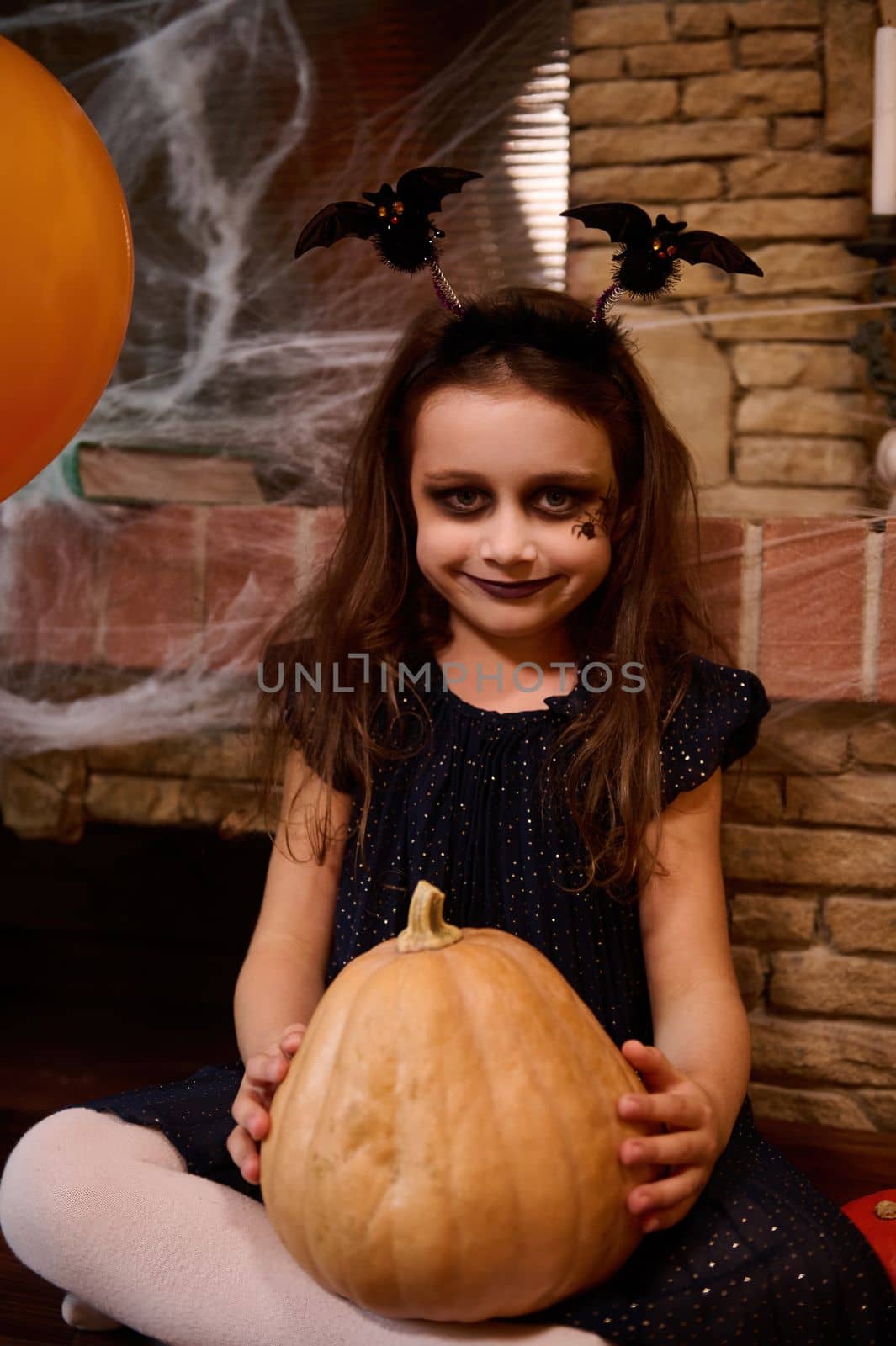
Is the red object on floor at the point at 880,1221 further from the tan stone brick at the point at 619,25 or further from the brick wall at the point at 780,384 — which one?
the tan stone brick at the point at 619,25

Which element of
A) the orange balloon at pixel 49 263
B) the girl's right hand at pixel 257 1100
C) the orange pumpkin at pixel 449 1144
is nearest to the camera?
the orange pumpkin at pixel 449 1144

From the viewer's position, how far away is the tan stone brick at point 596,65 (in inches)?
67.4

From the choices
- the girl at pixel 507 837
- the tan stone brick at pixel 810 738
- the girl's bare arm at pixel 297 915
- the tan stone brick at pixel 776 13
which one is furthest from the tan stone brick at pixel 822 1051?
A: the tan stone brick at pixel 776 13

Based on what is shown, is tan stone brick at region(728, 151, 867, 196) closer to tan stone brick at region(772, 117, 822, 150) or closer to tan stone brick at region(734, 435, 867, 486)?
tan stone brick at region(772, 117, 822, 150)

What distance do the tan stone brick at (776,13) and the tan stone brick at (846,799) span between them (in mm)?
972

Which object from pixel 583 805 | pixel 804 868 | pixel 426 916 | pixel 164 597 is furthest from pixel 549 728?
pixel 164 597

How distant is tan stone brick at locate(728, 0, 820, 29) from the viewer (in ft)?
5.43

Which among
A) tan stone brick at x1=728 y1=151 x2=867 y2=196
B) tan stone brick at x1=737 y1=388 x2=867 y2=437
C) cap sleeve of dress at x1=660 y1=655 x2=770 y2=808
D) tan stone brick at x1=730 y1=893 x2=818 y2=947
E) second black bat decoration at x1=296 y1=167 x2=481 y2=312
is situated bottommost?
tan stone brick at x1=730 y1=893 x2=818 y2=947

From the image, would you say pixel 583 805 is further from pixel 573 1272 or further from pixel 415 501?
pixel 573 1272

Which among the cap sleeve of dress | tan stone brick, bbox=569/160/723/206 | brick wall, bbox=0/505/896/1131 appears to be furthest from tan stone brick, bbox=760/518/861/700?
tan stone brick, bbox=569/160/723/206

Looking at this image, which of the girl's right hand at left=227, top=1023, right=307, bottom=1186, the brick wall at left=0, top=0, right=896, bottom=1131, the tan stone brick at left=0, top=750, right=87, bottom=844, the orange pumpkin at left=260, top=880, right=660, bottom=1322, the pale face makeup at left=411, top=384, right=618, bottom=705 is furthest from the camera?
the tan stone brick at left=0, top=750, right=87, bottom=844

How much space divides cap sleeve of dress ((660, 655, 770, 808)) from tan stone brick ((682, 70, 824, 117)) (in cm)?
78

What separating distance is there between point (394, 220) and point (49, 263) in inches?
13.5

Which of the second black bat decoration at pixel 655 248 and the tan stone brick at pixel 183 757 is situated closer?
the second black bat decoration at pixel 655 248
